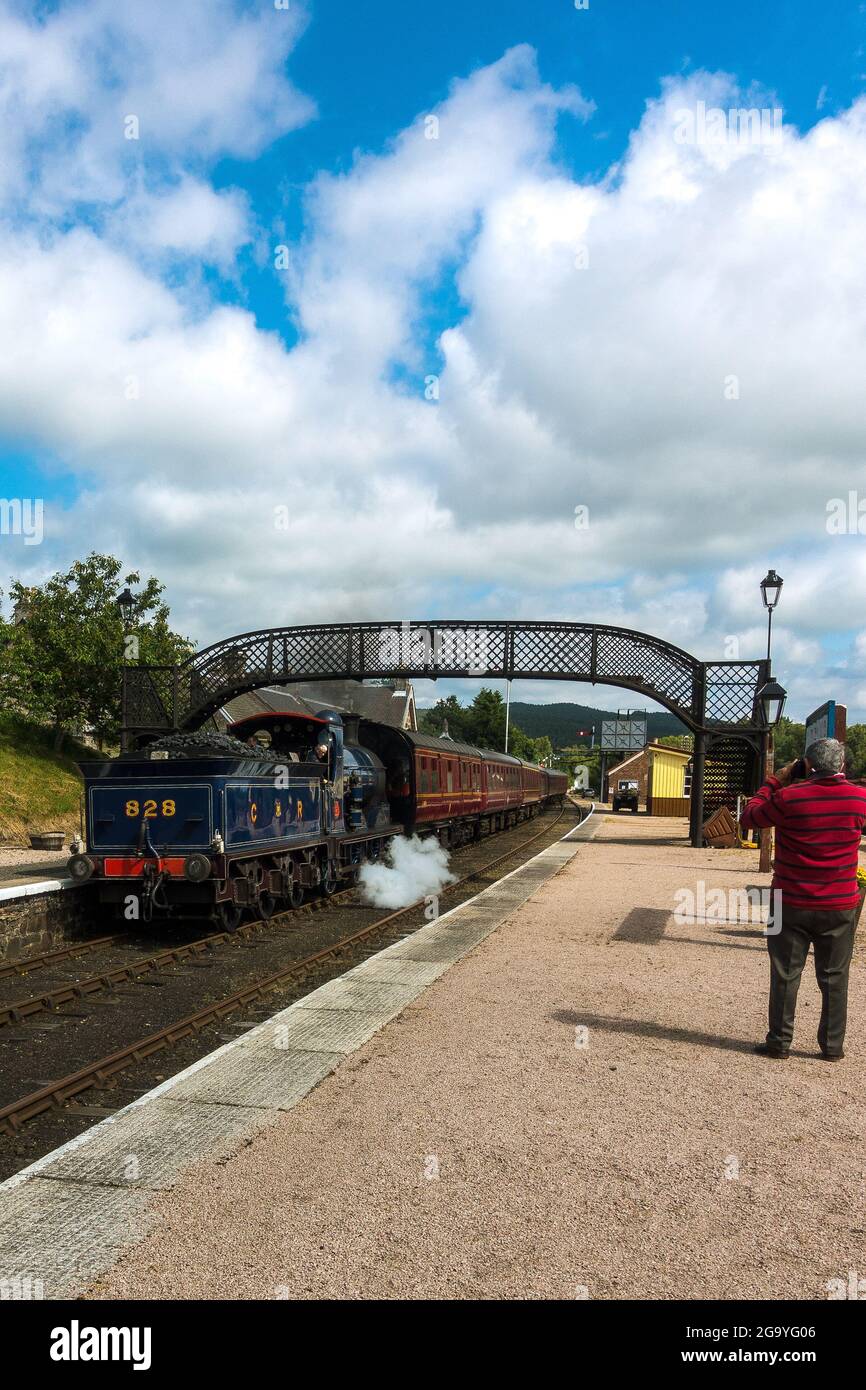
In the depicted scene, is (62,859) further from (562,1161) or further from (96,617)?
(562,1161)

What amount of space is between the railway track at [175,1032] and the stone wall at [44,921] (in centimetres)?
194

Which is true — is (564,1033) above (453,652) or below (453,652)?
below

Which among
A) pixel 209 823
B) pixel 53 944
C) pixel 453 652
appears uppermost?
pixel 453 652

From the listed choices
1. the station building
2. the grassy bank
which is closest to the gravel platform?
the grassy bank

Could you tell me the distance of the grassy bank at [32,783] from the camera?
903 inches

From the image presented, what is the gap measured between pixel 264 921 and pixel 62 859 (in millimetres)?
7733

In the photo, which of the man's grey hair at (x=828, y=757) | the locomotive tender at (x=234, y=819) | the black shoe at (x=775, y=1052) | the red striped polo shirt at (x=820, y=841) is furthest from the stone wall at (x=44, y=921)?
the man's grey hair at (x=828, y=757)

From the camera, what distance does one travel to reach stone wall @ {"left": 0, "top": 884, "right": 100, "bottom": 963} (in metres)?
10.9

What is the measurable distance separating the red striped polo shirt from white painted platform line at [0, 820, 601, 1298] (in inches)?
133

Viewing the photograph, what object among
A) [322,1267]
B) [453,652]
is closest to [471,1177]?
[322,1267]

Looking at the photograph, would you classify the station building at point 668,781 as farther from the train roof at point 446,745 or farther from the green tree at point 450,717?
the green tree at point 450,717

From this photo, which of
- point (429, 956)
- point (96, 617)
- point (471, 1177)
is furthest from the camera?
point (96, 617)

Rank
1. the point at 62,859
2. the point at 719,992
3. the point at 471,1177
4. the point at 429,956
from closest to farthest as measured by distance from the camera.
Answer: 1. the point at 471,1177
2. the point at 719,992
3. the point at 429,956
4. the point at 62,859
